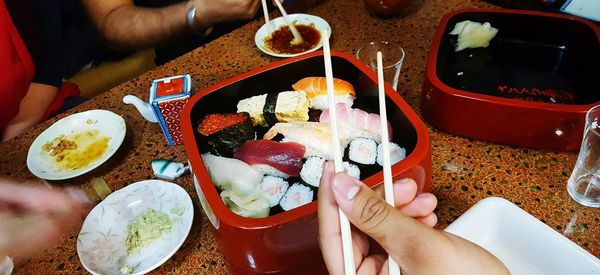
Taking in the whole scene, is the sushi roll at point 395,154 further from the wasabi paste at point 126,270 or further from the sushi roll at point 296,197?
the wasabi paste at point 126,270

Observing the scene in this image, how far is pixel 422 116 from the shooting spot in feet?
4.49

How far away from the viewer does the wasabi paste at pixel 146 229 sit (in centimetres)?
112

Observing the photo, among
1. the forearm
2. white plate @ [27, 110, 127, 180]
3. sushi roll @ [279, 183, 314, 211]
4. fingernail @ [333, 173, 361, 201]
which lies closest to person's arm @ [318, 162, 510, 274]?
fingernail @ [333, 173, 361, 201]

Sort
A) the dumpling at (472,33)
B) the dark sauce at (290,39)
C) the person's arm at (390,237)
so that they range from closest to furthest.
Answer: the person's arm at (390,237)
the dumpling at (472,33)
the dark sauce at (290,39)

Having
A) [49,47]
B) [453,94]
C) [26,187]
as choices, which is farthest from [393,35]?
[49,47]

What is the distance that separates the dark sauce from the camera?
1.74 meters

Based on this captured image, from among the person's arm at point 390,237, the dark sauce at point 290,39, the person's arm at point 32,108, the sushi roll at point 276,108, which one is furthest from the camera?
the person's arm at point 32,108

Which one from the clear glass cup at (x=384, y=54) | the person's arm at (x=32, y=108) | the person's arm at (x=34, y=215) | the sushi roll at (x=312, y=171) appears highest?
the clear glass cup at (x=384, y=54)

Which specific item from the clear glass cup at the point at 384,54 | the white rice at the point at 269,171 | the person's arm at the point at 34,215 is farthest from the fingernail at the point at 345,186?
the person's arm at the point at 34,215

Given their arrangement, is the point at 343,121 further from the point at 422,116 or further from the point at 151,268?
the point at 151,268

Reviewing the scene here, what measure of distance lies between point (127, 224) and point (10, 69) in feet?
3.78

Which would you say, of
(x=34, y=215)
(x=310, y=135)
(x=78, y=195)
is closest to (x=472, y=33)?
(x=310, y=135)

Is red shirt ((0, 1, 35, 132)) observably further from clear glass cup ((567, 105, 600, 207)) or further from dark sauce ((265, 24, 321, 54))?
clear glass cup ((567, 105, 600, 207))

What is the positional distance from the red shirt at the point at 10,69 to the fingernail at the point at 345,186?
1722mm
